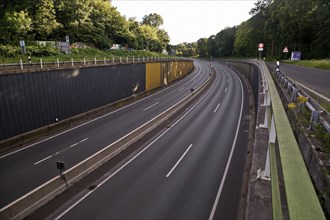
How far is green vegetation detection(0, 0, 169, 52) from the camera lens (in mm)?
40000

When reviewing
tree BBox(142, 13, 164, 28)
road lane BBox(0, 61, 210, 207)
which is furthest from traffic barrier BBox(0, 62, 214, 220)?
tree BBox(142, 13, 164, 28)

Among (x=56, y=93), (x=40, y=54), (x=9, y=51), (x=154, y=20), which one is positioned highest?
(x=154, y=20)

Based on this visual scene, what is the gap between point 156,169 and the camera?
16453 mm

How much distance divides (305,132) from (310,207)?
17.4 ft

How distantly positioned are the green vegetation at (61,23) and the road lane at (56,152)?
20.0 meters

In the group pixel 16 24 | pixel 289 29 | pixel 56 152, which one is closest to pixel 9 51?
pixel 16 24

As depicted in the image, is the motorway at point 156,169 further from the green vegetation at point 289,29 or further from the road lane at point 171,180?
the green vegetation at point 289,29

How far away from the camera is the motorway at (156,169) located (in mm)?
12219

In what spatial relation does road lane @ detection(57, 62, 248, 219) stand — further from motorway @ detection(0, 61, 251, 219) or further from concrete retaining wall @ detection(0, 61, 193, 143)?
concrete retaining wall @ detection(0, 61, 193, 143)

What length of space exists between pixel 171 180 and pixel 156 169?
1.75 meters

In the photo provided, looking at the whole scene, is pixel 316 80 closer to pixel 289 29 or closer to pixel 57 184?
pixel 57 184

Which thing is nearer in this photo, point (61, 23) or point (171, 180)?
point (171, 180)

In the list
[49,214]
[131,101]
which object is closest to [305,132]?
[49,214]

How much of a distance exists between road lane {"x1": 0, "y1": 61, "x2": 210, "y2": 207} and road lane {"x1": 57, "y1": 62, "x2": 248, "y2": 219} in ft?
12.1
